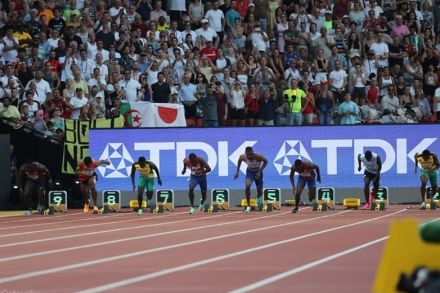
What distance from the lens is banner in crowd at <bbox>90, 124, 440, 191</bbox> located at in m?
33.8

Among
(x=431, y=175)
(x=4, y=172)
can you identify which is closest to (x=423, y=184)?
(x=431, y=175)

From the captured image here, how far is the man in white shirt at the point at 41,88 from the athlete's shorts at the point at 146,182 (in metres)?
3.20

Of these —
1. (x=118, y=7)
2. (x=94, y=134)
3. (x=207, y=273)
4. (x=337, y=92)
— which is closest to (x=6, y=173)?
(x=94, y=134)

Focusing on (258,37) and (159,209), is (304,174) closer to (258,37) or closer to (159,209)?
(159,209)

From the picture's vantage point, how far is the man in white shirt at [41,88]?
3216 centimetres

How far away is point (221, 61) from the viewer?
34.3m

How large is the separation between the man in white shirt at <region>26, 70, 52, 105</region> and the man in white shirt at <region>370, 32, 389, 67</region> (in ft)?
30.6

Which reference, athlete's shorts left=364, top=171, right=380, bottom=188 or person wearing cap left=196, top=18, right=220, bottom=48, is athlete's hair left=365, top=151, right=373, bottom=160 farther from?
person wearing cap left=196, top=18, right=220, bottom=48

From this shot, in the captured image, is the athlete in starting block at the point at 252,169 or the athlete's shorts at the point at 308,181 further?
the athlete in starting block at the point at 252,169

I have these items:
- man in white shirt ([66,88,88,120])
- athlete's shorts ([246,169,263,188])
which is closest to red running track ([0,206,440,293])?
athlete's shorts ([246,169,263,188])

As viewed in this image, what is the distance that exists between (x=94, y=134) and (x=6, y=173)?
254 centimetres

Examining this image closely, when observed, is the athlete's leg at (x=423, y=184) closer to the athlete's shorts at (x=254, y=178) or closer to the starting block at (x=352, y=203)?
the starting block at (x=352, y=203)

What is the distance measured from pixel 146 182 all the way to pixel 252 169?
2751 millimetres

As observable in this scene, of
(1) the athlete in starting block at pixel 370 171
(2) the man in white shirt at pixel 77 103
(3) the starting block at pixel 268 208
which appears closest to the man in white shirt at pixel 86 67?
(2) the man in white shirt at pixel 77 103
